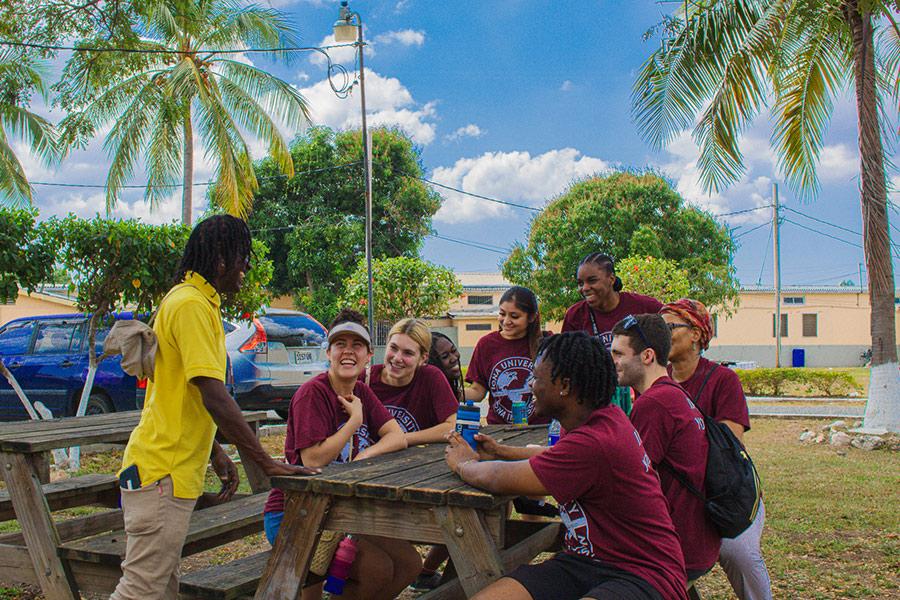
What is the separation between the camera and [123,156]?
18.8m

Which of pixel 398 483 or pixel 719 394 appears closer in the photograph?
pixel 398 483

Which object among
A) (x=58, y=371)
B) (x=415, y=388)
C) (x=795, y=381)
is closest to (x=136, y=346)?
(x=415, y=388)

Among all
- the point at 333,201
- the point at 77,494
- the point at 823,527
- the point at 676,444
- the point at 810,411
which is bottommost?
the point at 810,411

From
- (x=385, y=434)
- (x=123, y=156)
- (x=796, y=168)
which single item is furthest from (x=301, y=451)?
(x=123, y=156)

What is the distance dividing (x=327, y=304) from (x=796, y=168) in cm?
2059

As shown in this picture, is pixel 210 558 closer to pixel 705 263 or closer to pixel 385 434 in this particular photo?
pixel 385 434

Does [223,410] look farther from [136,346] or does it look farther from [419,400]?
[419,400]

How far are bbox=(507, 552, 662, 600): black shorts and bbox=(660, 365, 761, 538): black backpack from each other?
0.65 meters

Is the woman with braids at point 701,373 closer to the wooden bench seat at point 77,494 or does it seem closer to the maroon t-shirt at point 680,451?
the maroon t-shirt at point 680,451

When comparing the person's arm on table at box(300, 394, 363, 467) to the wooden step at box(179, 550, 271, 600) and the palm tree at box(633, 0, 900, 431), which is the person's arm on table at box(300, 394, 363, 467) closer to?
the wooden step at box(179, 550, 271, 600)

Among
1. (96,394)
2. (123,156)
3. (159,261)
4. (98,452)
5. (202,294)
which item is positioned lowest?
(98,452)

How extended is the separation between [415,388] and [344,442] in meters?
1.00

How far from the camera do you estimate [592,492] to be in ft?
8.46

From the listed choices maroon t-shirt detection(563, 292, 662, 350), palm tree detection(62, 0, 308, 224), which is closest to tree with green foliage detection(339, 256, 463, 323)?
palm tree detection(62, 0, 308, 224)
